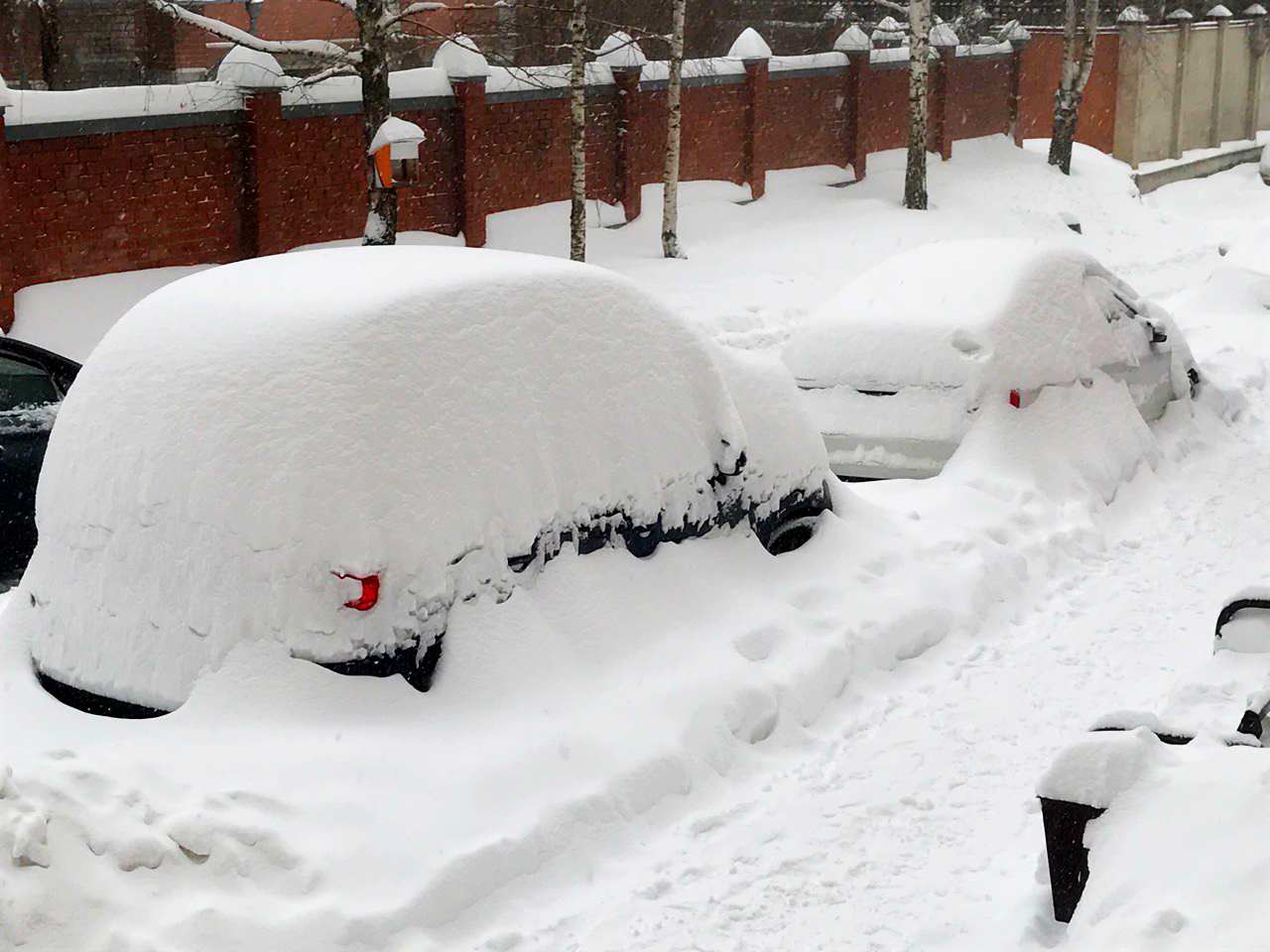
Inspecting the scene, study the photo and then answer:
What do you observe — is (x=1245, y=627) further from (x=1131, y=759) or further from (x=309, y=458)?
(x=309, y=458)

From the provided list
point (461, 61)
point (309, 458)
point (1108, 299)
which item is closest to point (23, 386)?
point (309, 458)

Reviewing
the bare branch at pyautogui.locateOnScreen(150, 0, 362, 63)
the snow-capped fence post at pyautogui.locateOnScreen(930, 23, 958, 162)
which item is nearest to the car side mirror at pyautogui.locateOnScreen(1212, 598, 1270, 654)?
the bare branch at pyautogui.locateOnScreen(150, 0, 362, 63)

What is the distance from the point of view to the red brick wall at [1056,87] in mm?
37594

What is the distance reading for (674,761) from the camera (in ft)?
19.1

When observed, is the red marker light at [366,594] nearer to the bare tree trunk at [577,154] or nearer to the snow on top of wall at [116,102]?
the snow on top of wall at [116,102]

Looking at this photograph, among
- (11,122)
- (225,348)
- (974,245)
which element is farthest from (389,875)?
(11,122)

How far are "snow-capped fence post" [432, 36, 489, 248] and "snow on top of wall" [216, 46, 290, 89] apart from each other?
3.09 meters

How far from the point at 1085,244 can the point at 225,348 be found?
75.2 feet

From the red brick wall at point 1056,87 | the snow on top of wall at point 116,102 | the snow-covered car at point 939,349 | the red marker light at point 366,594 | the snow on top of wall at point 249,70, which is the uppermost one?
the snow on top of wall at point 249,70

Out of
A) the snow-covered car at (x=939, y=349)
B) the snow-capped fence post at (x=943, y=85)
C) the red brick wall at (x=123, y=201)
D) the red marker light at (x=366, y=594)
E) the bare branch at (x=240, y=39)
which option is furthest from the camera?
the snow-capped fence post at (x=943, y=85)

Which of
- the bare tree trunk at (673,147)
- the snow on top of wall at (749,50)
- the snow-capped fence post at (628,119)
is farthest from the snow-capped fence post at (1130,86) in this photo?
the bare tree trunk at (673,147)

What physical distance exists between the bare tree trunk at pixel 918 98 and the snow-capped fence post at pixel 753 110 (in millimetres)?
2244

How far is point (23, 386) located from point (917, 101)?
19001mm

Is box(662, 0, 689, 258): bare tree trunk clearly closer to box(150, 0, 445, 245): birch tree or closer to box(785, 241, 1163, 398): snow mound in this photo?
box(150, 0, 445, 245): birch tree
